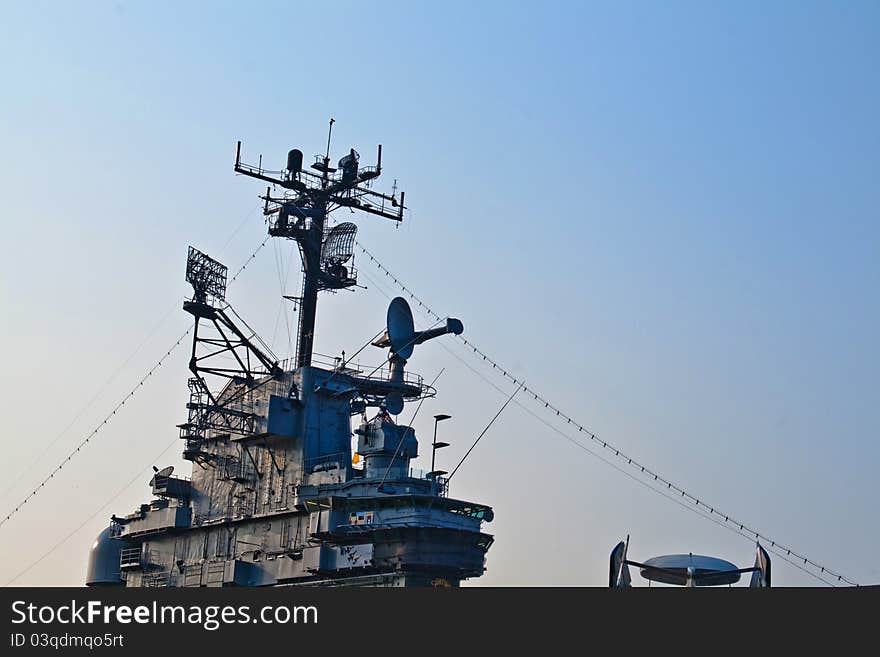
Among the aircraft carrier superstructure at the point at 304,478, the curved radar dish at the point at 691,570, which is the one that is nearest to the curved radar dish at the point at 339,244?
the aircraft carrier superstructure at the point at 304,478

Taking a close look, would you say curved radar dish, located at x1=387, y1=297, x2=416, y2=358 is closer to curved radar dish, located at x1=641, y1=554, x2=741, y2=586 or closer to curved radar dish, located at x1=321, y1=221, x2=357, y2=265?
curved radar dish, located at x1=321, y1=221, x2=357, y2=265

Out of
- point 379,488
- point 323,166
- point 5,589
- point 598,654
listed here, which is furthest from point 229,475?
point 598,654

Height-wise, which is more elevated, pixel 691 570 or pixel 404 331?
pixel 404 331

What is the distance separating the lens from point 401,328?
48594 mm

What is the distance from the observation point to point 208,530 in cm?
4856

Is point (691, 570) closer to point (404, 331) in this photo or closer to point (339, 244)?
point (404, 331)

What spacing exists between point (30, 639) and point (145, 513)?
80.3 ft

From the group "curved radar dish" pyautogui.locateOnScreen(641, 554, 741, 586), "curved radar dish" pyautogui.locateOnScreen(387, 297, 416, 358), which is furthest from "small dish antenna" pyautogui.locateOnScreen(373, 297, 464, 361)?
"curved radar dish" pyautogui.locateOnScreen(641, 554, 741, 586)

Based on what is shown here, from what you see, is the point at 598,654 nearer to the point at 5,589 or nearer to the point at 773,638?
the point at 773,638

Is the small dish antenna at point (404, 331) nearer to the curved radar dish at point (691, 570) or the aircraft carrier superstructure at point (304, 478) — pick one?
the aircraft carrier superstructure at point (304, 478)

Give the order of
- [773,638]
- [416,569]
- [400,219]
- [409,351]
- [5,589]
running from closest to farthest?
[773,638] < [5,589] < [416,569] < [409,351] < [400,219]

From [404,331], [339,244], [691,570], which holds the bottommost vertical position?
[691,570]

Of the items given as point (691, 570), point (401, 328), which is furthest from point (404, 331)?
point (691, 570)

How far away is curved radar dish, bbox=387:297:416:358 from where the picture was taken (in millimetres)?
48375
